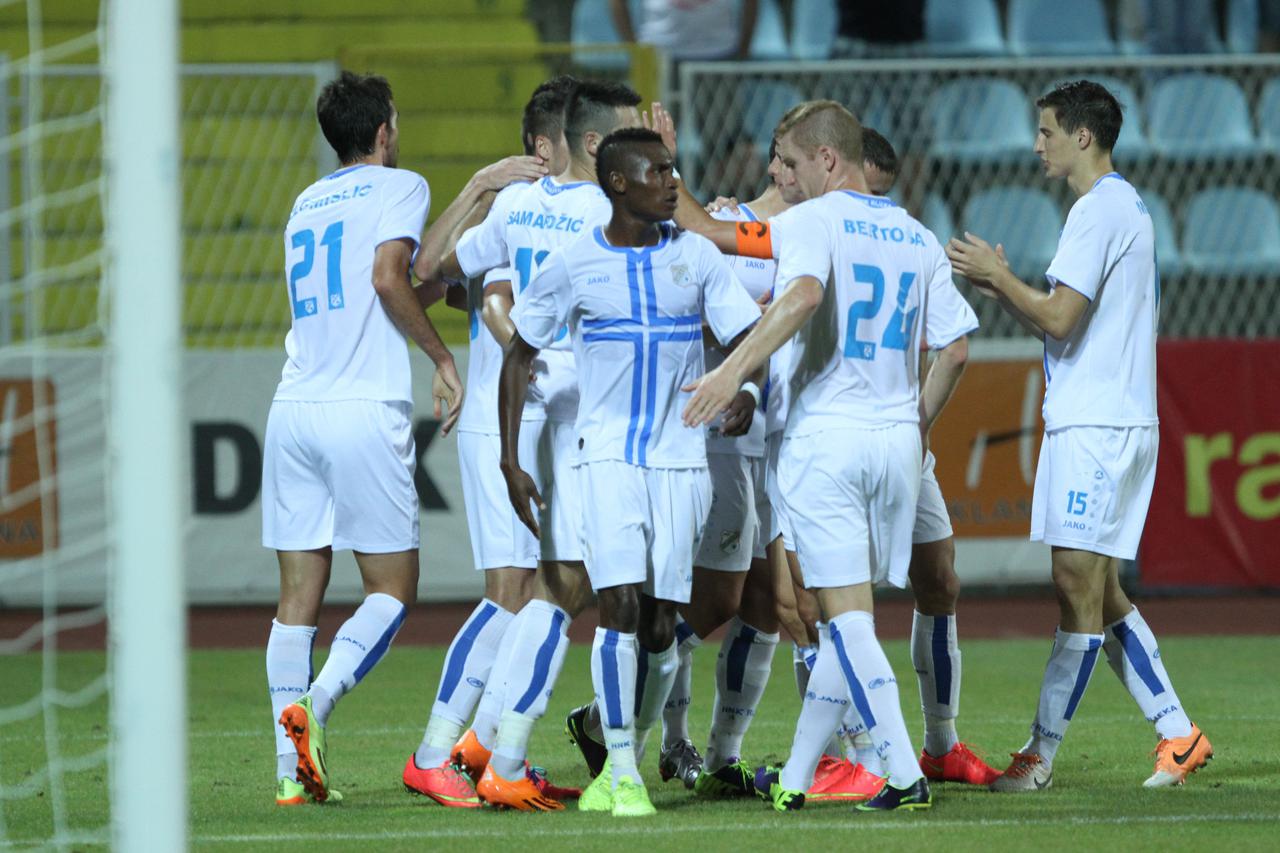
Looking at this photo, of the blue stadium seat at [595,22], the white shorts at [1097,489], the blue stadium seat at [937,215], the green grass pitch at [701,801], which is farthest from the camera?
the blue stadium seat at [595,22]

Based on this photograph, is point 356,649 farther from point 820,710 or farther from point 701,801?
point 820,710

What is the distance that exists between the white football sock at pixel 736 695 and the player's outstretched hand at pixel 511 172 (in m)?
1.66

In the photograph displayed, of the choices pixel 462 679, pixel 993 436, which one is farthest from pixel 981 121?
pixel 462 679

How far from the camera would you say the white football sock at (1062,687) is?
5.53 meters

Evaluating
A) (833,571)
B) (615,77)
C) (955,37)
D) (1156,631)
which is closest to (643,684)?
(833,571)

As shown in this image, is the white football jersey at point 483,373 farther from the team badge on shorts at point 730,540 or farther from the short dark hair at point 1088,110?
the short dark hair at point 1088,110

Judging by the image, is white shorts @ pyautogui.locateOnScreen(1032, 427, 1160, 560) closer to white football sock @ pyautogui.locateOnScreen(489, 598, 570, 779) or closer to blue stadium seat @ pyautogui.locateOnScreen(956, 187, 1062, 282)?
white football sock @ pyautogui.locateOnScreen(489, 598, 570, 779)

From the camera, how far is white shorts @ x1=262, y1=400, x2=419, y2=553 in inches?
214

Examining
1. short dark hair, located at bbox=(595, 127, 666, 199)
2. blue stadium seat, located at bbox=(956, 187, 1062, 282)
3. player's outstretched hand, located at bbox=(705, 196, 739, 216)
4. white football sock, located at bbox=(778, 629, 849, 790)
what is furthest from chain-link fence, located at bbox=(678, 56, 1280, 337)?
white football sock, located at bbox=(778, 629, 849, 790)

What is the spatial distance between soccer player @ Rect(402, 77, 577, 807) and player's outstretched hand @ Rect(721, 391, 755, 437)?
757mm

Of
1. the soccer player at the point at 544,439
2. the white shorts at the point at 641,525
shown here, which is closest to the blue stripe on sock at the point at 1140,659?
the white shorts at the point at 641,525

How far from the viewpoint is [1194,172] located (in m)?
12.0

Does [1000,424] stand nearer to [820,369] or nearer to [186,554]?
[186,554]

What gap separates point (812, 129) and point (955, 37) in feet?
28.9
